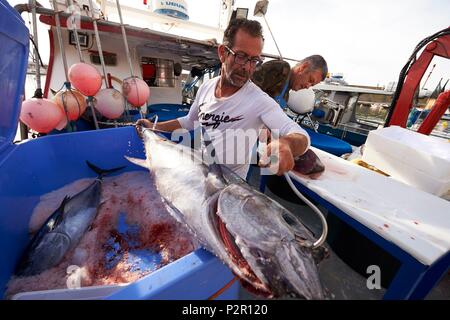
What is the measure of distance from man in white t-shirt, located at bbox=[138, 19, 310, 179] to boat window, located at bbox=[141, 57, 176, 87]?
4.73 meters

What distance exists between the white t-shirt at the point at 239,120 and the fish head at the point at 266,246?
2.27 ft

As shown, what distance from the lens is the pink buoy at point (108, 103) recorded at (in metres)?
2.68

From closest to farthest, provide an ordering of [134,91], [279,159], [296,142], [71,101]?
1. [279,159]
2. [296,142]
3. [71,101]
4. [134,91]

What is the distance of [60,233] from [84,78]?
5.60 ft

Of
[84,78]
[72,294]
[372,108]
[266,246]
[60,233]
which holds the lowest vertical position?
[60,233]

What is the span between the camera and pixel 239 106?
1.51m

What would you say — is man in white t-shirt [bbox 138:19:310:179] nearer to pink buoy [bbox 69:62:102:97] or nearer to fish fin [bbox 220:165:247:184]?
fish fin [bbox 220:165:247:184]

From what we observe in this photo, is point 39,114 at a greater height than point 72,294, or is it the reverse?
point 39,114

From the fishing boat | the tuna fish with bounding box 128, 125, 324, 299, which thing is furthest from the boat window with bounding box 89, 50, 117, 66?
the tuna fish with bounding box 128, 125, 324, 299

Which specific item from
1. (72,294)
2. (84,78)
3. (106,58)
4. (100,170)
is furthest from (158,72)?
(72,294)

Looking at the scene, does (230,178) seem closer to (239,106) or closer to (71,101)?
(239,106)

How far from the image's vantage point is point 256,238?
0.67 meters

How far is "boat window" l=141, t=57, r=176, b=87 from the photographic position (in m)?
5.68
